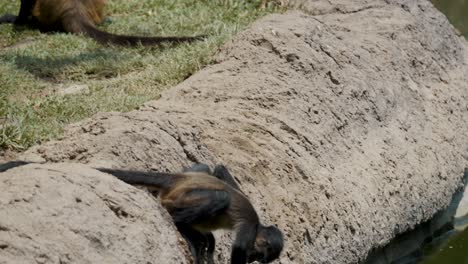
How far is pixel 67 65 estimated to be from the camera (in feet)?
30.2

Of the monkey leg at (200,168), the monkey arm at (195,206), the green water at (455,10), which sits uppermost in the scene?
the monkey arm at (195,206)

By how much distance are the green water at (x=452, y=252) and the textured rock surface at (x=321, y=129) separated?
428 millimetres

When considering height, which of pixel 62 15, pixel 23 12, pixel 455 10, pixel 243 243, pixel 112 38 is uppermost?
pixel 243 243

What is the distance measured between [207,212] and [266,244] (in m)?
0.51

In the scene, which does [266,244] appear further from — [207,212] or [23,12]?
[23,12]

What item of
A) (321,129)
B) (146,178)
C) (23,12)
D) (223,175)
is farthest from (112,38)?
(146,178)

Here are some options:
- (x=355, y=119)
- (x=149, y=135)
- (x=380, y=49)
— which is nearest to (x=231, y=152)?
(x=149, y=135)

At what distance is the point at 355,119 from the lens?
25.0 ft

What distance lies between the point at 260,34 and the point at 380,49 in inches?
47.8

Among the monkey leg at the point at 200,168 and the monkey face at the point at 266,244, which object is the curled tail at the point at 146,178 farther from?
the monkey face at the point at 266,244

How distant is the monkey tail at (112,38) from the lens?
9.66 metres


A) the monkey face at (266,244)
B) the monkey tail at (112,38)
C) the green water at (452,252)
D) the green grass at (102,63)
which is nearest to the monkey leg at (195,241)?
the monkey face at (266,244)

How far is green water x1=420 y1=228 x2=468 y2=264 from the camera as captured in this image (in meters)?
8.31

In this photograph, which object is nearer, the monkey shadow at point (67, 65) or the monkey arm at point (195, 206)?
the monkey arm at point (195, 206)
